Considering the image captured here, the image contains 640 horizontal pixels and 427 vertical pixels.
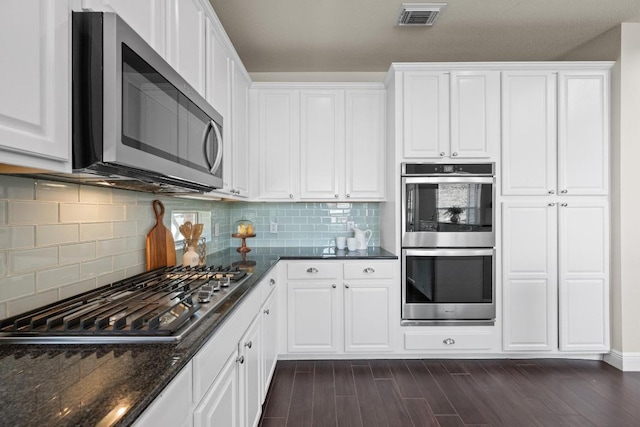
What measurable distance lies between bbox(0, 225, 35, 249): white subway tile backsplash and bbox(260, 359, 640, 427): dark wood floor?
1.61 meters

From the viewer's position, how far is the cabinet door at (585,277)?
292 centimetres

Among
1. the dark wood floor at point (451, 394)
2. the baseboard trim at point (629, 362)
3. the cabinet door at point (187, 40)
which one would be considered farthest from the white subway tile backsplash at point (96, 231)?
the baseboard trim at point (629, 362)

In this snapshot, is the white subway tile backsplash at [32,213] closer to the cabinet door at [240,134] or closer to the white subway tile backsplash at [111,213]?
the white subway tile backsplash at [111,213]

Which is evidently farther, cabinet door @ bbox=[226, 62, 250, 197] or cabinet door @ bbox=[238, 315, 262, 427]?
cabinet door @ bbox=[226, 62, 250, 197]

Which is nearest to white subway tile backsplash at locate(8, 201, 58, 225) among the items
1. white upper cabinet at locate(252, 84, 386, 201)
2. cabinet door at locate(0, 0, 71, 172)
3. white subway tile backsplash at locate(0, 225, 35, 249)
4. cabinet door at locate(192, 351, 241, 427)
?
white subway tile backsplash at locate(0, 225, 35, 249)

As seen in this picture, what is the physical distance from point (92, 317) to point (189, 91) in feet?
3.13

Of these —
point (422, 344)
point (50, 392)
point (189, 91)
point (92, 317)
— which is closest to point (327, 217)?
point (422, 344)

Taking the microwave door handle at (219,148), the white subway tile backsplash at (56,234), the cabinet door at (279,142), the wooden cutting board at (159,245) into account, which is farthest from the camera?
the cabinet door at (279,142)

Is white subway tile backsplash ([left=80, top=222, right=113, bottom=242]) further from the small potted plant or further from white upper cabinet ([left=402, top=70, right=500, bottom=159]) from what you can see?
the small potted plant

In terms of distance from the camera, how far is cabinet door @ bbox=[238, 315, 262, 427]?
1606 millimetres

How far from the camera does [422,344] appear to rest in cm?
Answer: 294

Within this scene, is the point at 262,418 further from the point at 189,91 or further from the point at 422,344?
the point at 189,91

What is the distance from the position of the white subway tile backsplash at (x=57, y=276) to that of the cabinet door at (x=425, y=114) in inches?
94.6

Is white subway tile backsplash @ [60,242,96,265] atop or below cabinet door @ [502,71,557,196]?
below
